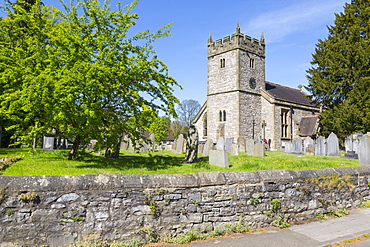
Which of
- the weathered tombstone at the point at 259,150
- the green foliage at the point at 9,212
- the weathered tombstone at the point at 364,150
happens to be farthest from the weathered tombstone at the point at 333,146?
the green foliage at the point at 9,212

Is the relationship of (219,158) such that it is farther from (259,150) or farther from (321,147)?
(321,147)

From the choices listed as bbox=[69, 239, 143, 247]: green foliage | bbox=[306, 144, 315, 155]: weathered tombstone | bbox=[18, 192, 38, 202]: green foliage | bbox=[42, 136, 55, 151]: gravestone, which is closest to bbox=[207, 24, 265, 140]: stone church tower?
bbox=[306, 144, 315, 155]: weathered tombstone

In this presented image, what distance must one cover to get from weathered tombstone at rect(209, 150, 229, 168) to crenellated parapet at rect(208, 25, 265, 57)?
75.3 ft

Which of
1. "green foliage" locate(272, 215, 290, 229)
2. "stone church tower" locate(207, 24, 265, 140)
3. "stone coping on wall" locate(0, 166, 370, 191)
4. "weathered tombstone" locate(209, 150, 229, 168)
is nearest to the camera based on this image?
"stone coping on wall" locate(0, 166, 370, 191)

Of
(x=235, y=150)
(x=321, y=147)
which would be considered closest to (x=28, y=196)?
(x=235, y=150)

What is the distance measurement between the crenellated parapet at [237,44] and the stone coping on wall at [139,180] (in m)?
26.9

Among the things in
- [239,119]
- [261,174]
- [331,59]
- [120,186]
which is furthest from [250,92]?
[120,186]

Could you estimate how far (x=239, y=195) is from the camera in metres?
5.42

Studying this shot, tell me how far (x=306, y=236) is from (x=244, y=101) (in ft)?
85.7

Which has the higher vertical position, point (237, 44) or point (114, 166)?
point (237, 44)

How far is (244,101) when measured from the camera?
30.5m

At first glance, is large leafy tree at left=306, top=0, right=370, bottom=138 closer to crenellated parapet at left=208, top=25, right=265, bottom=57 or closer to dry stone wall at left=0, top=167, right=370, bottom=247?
crenellated parapet at left=208, top=25, right=265, bottom=57

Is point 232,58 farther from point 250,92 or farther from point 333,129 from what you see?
point 333,129

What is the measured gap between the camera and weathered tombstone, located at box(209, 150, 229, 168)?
9922 mm
